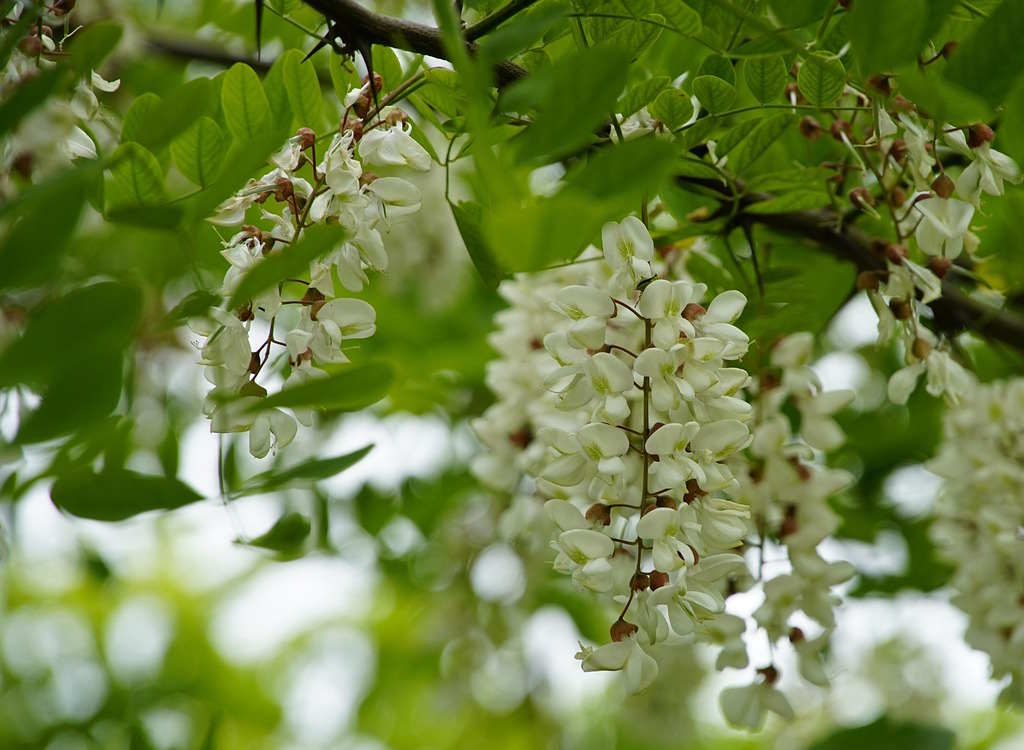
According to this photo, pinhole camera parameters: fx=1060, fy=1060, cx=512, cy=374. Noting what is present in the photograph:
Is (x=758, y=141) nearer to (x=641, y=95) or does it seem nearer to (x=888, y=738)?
(x=641, y=95)

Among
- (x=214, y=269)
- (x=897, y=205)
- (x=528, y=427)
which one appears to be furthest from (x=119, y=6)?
(x=897, y=205)

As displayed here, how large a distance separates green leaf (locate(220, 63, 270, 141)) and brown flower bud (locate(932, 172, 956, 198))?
0.40 meters

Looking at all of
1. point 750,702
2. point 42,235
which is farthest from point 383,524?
point 42,235

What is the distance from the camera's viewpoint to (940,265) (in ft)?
2.29

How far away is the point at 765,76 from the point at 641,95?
81 millimetres

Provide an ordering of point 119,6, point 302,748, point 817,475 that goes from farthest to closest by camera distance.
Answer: point 302,748 < point 119,6 < point 817,475

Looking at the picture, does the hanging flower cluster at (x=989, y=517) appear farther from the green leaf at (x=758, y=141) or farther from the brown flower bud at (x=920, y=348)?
the green leaf at (x=758, y=141)

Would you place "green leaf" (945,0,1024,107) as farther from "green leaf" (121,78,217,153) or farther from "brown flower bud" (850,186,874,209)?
"green leaf" (121,78,217,153)

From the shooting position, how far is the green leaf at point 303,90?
2.07 ft

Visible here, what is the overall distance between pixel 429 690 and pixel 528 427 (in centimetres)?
106

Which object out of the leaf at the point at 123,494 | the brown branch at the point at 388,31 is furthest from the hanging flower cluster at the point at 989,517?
the leaf at the point at 123,494

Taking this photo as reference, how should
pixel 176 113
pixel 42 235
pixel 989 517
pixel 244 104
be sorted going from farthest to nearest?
pixel 989 517
pixel 244 104
pixel 176 113
pixel 42 235

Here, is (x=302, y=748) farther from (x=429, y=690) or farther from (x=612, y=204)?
(x=612, y=204)

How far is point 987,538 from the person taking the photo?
0.88 meters
